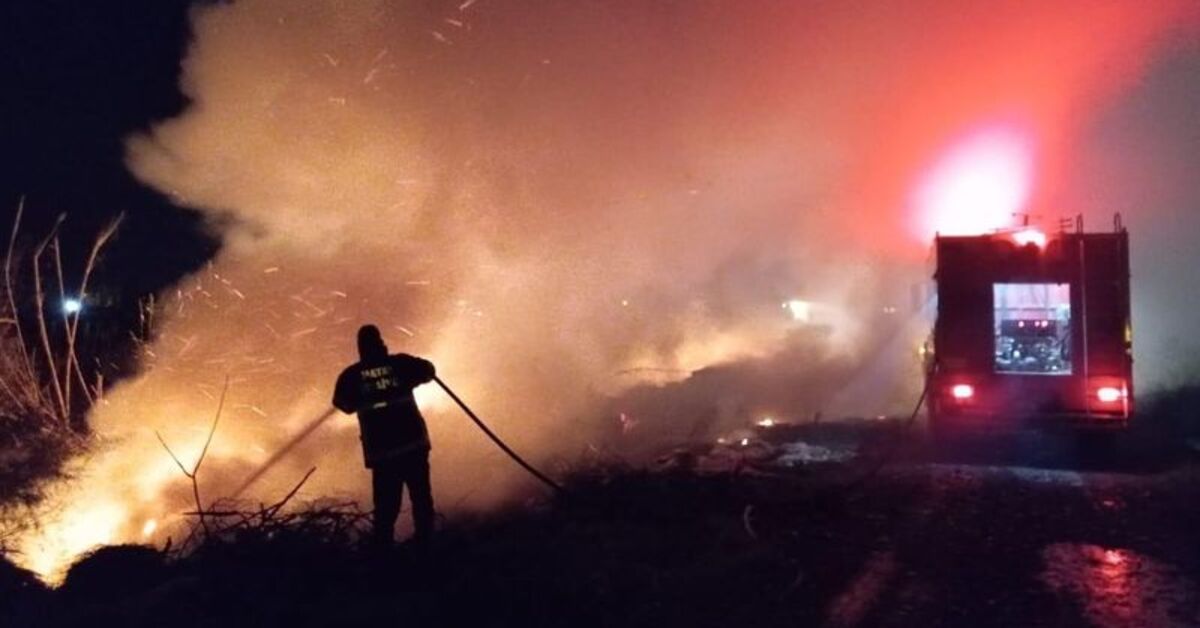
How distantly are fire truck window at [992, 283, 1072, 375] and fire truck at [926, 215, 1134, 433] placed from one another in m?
0.01

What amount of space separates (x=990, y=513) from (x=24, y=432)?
9311mm

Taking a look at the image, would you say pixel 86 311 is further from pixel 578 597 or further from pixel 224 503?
pixel 578 597

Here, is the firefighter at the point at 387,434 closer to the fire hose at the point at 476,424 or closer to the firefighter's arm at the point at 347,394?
the firefighter's arm at the point at 347,394

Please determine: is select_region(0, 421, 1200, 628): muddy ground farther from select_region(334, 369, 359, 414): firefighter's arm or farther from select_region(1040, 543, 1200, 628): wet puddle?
select_region(334, 369, 359, 414): firefighter's arm

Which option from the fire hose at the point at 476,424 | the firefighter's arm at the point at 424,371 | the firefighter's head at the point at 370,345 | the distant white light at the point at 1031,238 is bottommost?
the fire hose at the point at 476,424

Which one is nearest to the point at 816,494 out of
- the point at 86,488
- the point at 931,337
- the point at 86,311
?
the point at 931,337

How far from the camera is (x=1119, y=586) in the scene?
6230mm

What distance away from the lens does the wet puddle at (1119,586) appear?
18.4 feet

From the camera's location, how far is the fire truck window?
11.7 meters

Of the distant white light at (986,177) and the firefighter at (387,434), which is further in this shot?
the distant white light at (986,177)

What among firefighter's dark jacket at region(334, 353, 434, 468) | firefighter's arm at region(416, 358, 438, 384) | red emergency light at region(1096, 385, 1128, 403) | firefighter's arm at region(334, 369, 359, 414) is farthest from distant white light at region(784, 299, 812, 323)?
firefighter's arm at region(334, 369, 359, 414)

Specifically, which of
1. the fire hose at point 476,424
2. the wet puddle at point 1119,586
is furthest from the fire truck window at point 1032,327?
the fire hose at point 476,424

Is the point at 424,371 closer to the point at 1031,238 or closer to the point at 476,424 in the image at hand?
the point at 476,424

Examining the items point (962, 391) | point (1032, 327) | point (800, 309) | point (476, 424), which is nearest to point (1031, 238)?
point (1032, 327)
